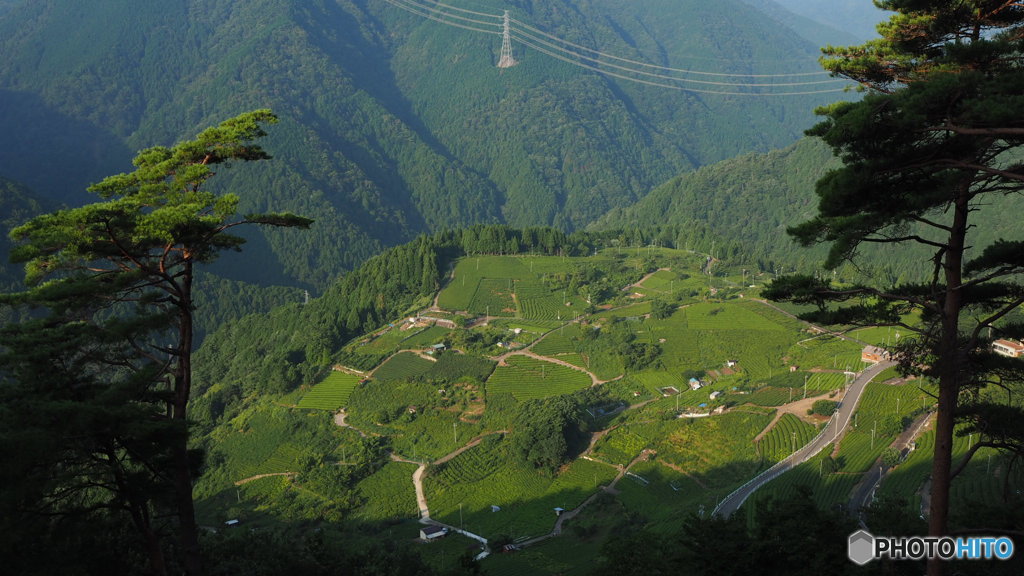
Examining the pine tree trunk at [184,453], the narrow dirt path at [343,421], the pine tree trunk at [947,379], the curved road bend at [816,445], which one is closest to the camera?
the pine tree trunk at [947,379]

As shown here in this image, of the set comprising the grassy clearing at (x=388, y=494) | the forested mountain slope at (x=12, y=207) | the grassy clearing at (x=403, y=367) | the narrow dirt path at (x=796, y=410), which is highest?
the forested mountain slope at (x=12, y=207)

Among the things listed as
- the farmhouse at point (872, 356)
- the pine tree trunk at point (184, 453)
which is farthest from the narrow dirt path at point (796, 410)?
the pine tree trunk at point (184, 453)

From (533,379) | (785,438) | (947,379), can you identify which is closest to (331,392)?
(533,379)

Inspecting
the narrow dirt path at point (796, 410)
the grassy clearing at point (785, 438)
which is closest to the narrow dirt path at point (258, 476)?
the grassy clearing at point (785, 438)

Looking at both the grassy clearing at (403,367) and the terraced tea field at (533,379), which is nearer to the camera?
the terraced tea field at (533,379)

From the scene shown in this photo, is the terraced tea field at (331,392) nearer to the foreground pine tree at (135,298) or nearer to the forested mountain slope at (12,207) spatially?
the foreground pine tree at (135,298)

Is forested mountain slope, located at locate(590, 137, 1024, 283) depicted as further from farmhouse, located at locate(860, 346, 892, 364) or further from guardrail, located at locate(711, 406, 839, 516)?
guardrail, located at locate(711, 406, 839, 516)

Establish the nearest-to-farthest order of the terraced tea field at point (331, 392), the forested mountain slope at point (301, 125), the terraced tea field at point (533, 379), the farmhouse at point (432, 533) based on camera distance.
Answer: the farmhouse at point (432, 533) → the terraced tea field at point (533, 379) → the terraced tea field at point (331, 392) → the forested mountain slope at point (301, 125)

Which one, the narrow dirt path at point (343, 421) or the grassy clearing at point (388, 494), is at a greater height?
the narrow dirt path at point (343, 421)
